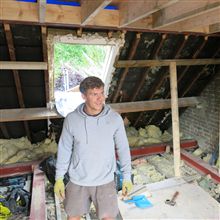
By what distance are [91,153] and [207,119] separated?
3.32 meters

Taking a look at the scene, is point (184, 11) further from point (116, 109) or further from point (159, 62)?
point (116, 109)

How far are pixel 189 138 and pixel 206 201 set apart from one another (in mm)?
2177

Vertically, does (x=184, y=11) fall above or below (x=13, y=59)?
above

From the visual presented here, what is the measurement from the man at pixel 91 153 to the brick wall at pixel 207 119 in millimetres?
2881

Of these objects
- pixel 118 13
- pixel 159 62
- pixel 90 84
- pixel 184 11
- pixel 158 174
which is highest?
pixel 118 13

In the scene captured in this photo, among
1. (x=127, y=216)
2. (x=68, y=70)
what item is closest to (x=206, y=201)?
(x=127, y=216)

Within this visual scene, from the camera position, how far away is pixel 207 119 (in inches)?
180

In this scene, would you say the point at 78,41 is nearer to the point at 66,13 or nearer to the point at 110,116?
the point at 66,13

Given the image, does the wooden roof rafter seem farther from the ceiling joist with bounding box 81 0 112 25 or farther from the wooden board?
the wooden board

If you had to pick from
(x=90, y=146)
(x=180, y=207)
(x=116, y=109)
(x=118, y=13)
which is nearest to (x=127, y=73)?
(x=116, y=109)

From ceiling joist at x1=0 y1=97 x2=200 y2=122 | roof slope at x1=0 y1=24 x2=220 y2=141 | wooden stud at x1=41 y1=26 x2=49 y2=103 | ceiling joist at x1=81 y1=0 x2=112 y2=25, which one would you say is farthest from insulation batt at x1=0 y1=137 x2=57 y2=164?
ceiling joist at x1=81 y1=0 x2=112 y2=25

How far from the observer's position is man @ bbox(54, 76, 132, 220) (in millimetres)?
1865

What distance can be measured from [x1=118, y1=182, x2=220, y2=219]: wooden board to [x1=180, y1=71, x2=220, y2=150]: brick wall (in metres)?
1.50

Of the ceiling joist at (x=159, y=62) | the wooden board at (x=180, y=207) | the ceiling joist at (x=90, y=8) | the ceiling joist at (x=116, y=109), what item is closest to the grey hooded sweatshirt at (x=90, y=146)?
the ceiling joist at (x=90, y=8)
